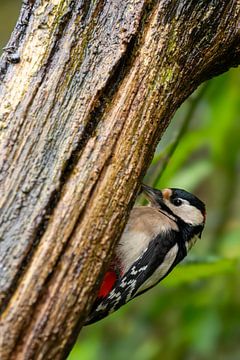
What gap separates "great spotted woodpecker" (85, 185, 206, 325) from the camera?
3.18 meters

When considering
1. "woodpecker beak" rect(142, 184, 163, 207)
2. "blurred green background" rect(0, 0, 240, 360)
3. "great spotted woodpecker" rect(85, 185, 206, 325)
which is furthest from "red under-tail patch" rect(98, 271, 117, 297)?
"woodpecker beak" rect(142, 184, 163, 207)

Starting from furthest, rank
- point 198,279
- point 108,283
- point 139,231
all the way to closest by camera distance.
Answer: point 198,279
point 139,231
point 108,283

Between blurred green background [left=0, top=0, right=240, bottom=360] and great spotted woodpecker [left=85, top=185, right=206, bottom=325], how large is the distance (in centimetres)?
8

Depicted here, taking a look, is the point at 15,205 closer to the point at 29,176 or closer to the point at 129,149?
the point at 29,176

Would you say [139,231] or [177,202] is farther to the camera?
[177,202]

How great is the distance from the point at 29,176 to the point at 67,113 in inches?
9.7

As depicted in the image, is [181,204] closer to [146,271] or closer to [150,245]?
[150,245]

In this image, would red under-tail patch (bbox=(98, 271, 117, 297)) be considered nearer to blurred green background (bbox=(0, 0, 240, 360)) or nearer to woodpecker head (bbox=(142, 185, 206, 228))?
blurred green background (bbox=(0, 0, 240, 360))

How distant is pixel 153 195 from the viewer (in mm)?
3607

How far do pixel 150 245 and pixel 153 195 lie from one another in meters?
0.30

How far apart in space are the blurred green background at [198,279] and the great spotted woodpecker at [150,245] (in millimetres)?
80

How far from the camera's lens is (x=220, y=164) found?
4355mm

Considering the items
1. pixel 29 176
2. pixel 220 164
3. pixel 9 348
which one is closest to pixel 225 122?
pixel 220 164

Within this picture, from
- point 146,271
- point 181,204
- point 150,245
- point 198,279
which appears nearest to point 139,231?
point 150,245
